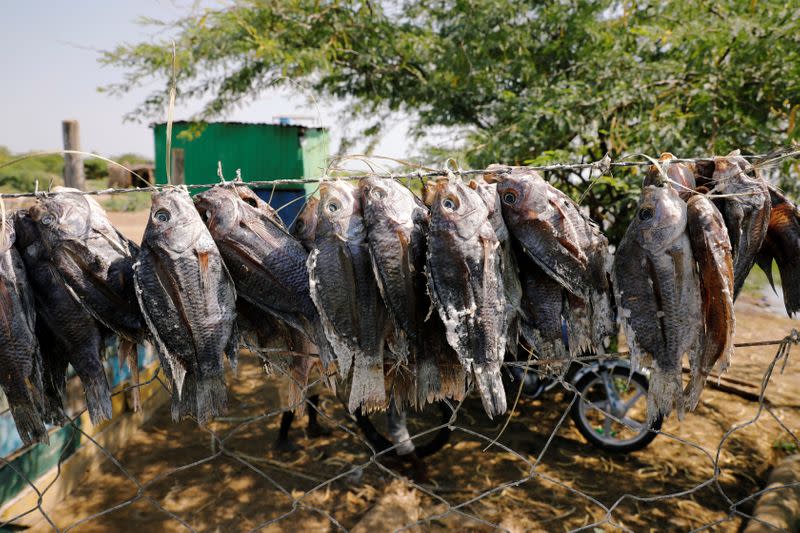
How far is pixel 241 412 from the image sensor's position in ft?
20.5

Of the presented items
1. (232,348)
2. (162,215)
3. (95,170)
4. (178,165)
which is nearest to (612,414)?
(232,348)

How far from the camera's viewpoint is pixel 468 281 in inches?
65.7

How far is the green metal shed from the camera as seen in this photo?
25.0 ft

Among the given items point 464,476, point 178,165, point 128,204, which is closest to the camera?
point 464,476

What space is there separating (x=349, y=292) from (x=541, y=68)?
19.6 ft

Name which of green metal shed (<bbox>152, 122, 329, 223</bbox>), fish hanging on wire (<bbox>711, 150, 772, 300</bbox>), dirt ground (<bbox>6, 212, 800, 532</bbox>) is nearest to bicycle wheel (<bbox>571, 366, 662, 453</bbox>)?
dirt ground (<bbox>6, 212, 800, 532</bbox>)

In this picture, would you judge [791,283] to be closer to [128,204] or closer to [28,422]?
[28,422]

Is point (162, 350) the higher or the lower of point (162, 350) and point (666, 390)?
the higher

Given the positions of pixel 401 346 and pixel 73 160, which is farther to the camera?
pixel 73 160

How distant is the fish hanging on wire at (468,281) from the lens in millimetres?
1652

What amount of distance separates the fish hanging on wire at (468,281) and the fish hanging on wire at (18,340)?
1.29 meters

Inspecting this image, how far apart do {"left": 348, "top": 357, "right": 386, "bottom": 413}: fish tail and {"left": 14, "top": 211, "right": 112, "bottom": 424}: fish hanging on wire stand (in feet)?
2.85

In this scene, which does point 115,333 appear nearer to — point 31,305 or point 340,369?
point 31,305

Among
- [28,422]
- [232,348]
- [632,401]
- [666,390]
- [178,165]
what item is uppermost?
[178,165]
